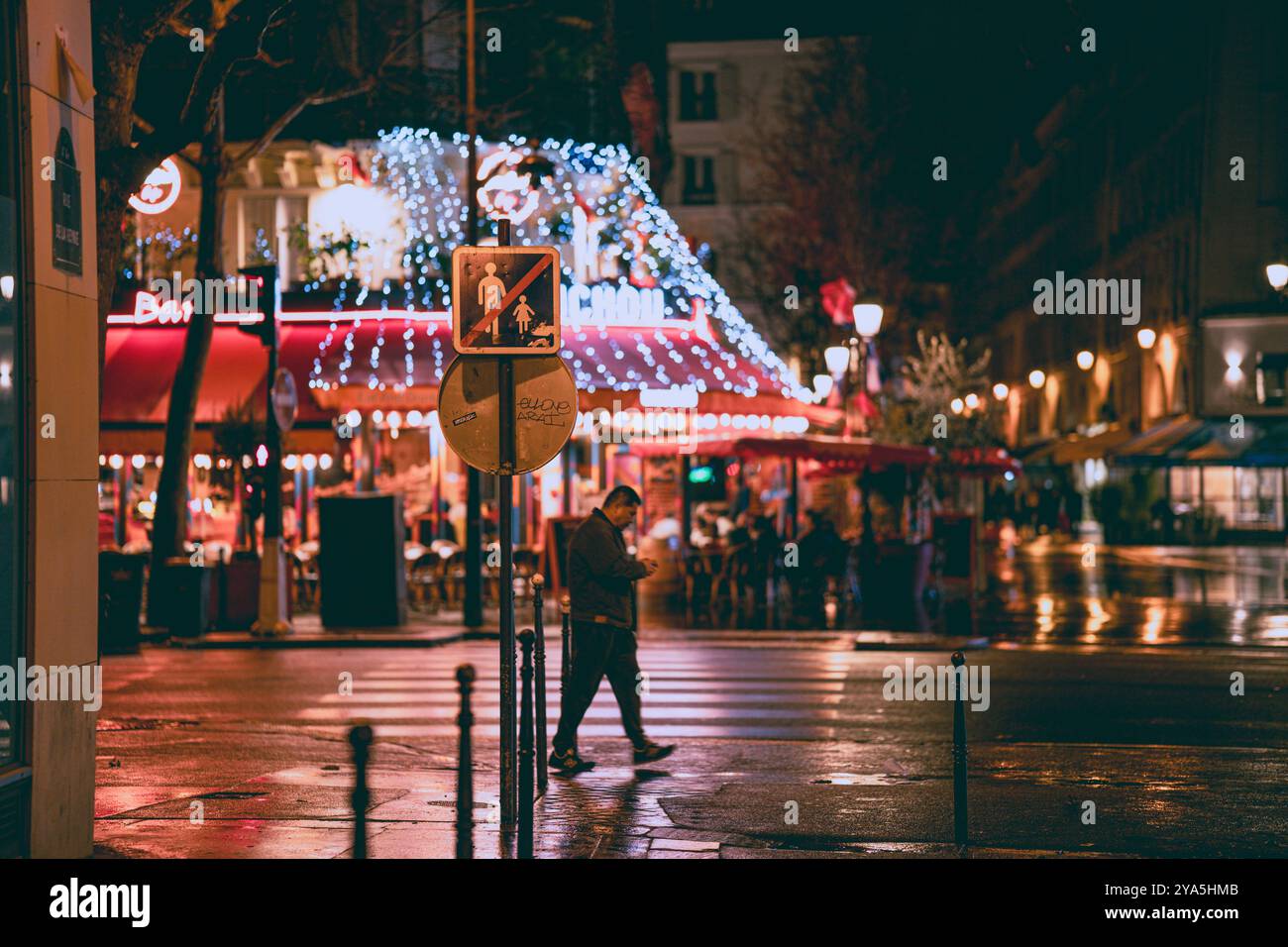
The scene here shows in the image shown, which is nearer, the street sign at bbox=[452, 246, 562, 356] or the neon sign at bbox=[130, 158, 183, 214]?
the street sign at bbox=[452, 246, 562, 356]

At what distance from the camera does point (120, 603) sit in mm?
20625

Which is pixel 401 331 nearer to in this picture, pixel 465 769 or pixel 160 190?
pixel 160 190

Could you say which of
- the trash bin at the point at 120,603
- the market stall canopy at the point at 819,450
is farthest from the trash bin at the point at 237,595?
the market stall canopy at the point at 819,450

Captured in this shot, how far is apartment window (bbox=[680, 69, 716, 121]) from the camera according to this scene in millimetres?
74375

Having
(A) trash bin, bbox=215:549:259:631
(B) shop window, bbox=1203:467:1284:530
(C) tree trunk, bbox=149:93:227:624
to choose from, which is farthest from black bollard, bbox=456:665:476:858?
(B) shop window, bbox=1203:467:1284:530

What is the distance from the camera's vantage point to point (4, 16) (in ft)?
24.6

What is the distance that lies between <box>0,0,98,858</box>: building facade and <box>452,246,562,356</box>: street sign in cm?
181

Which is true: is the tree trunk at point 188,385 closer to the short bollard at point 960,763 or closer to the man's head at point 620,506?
the man's head at point 620,506

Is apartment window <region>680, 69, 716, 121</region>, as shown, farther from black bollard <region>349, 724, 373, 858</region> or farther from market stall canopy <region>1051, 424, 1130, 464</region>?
black bollard <region>349, 724, 373, 858</region>

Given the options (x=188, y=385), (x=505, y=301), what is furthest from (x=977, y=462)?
(x=505, y=301)

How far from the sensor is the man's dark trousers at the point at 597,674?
39.1 feet

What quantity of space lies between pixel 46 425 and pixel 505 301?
2.35 metres
